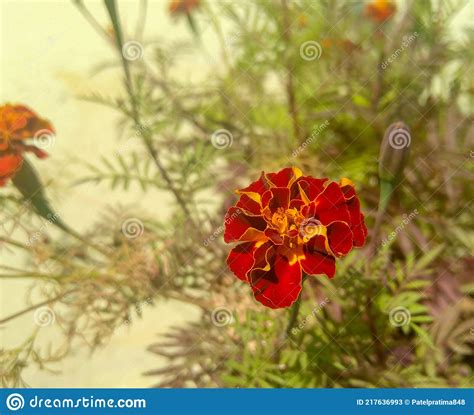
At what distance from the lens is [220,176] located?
2.80 feet

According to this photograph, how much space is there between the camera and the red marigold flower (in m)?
0.50

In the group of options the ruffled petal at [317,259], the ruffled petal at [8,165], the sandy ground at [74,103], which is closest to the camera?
the ruffled petal at [317,259]

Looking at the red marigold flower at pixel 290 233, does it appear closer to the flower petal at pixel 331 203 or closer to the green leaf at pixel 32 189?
the flower petal at pixel 331 203

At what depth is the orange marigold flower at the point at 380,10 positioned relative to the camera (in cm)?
92

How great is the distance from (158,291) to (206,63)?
1.18 feet

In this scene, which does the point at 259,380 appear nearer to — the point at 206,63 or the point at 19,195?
the point at 19,195

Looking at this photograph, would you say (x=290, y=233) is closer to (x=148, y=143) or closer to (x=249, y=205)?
(x=249, y=205)

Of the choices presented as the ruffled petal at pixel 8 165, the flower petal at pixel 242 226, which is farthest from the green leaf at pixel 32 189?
the flower petal at pixel 242 226

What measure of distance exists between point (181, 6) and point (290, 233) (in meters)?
0.48

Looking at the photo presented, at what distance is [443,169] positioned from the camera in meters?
0.81

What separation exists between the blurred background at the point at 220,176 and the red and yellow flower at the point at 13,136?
0.06m

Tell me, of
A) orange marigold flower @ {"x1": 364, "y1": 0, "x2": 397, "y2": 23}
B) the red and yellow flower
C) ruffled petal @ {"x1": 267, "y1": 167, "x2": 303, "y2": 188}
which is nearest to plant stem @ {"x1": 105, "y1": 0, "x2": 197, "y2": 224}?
the red and yellow flower

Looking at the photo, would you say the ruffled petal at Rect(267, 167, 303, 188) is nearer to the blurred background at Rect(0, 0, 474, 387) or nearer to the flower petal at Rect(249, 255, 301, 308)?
the flower petal at Rect(249, 255, 301, 308)

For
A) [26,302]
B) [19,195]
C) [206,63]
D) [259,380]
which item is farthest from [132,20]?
[259,380]
